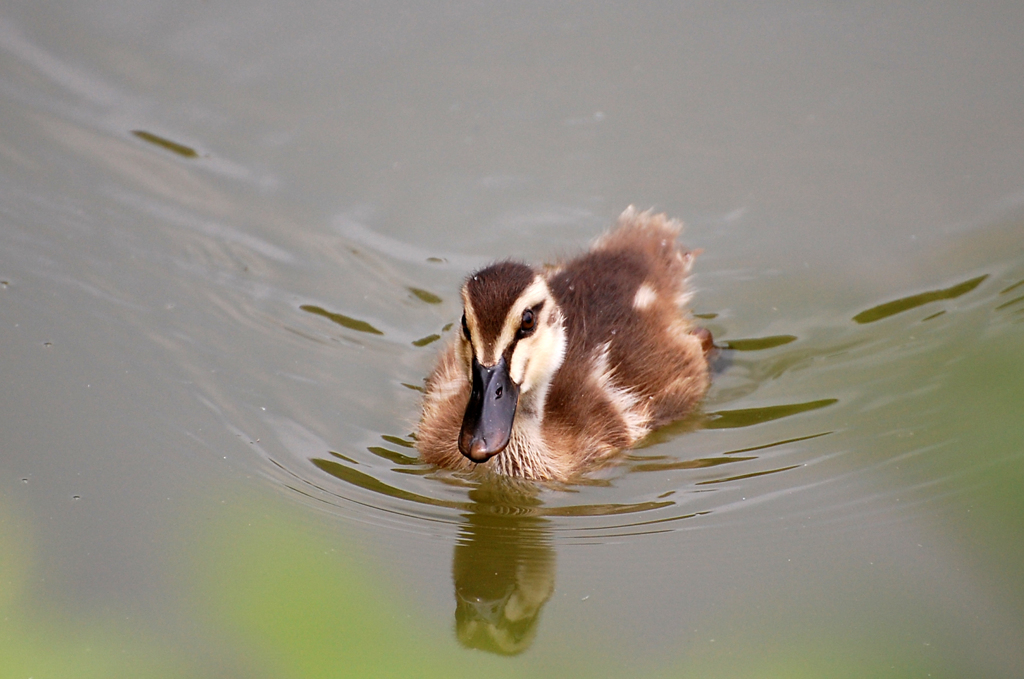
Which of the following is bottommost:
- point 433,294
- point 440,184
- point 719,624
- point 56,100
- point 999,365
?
point 719,624

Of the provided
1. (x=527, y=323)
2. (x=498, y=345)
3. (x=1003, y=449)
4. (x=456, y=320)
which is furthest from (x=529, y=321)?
(x=1003, y=449)

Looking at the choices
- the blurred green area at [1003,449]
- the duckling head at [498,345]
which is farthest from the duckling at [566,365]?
the blurred green area at [1003,449]

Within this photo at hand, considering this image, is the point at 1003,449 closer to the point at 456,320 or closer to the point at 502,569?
the point at 502,569

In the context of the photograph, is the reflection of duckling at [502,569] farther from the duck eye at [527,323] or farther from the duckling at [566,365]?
the duck eye at [527,323]

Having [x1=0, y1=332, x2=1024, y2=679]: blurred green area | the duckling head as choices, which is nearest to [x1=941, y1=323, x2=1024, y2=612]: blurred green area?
[x1=0, y1=332, x2=1024, y2=679]: blurred green area

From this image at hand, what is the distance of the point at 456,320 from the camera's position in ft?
16.0

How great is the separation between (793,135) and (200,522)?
3699mm

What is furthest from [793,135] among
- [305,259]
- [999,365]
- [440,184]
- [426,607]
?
[999,365]

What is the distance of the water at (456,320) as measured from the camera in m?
2.90

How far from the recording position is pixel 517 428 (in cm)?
398

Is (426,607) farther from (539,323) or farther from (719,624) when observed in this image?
(539,323)

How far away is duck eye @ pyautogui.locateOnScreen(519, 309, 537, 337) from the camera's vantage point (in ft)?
12.0

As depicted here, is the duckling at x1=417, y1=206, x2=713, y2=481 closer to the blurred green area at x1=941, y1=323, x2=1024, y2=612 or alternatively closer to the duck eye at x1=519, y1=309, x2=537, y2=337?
the duck eye at x1=519, y1=309, x2=537, y2=337

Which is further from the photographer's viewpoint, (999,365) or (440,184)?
(440,184)
